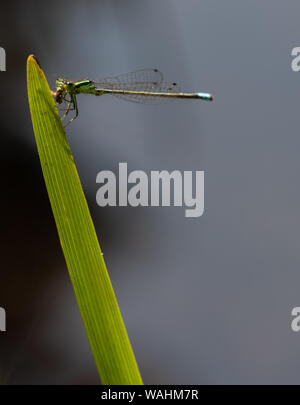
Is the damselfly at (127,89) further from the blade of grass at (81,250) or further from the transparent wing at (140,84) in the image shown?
the blade of grass at (81,250)

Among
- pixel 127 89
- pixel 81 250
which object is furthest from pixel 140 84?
pixel 81 250

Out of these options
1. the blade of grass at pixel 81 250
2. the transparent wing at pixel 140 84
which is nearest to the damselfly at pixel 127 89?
the transparent wing at pixel 140 84

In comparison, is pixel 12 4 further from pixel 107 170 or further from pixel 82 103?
pixel 107 170

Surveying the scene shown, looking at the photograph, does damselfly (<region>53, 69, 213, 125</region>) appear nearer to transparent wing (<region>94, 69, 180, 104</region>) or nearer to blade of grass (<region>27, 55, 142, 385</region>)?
transparent wing (<region>94, 69, 180, 104</region>)

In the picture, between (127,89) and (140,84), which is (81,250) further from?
(140,84)
